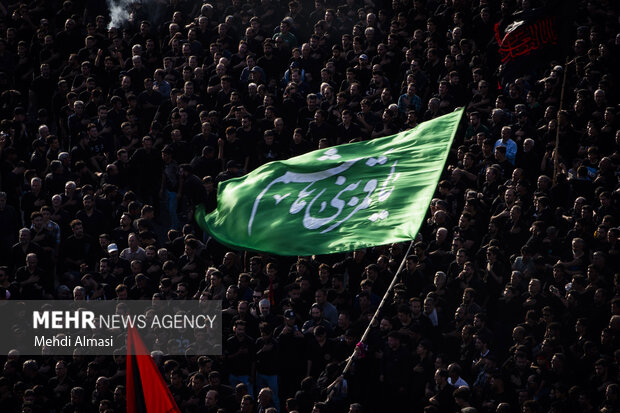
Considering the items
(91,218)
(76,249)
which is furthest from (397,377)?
(91,218)

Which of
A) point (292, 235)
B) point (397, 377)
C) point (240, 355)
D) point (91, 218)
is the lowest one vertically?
point (397, 377)

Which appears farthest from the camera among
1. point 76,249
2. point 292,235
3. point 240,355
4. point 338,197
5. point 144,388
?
point 76,249

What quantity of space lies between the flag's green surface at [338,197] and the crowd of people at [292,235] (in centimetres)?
192

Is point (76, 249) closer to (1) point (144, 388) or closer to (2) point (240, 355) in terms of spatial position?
(2) point (240, 355)

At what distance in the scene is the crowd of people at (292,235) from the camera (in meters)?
16.6

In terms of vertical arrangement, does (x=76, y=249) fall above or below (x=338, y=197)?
below

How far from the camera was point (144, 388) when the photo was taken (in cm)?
1430

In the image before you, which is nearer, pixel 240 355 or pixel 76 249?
pixel 240 355

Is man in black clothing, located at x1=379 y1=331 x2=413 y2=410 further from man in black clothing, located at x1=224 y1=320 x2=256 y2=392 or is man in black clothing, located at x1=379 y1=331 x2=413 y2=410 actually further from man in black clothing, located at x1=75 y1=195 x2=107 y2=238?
man in black clothing, located at x1=75 y1=195 x2=107 y2=238

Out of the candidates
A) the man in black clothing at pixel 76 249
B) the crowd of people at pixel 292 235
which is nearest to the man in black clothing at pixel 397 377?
the crowd of people at pixel 292 235

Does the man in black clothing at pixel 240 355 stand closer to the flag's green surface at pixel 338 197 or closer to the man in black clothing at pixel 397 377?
the man in black clothing at pixel 397 377

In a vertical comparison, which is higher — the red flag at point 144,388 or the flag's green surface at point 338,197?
the flag's green surface at point 338,197

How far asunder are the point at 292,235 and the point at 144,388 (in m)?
2.75

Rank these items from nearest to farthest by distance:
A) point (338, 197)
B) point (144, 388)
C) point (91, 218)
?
point (338, 197) < point (144, 388) < point (91, 218)
